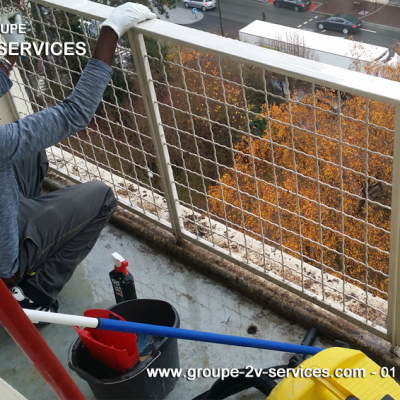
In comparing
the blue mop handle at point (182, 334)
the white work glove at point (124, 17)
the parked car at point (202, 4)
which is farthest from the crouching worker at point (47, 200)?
the parked car at point (202, 4)

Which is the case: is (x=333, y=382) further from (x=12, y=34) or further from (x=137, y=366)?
(x=12, y=34)

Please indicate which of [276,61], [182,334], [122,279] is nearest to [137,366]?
[182,334]

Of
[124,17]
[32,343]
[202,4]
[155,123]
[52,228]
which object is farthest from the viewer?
[202,4]

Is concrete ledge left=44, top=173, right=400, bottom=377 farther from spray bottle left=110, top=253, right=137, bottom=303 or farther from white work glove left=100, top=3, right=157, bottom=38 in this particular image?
white work glove left=100, top=3, right=157, bottom=38

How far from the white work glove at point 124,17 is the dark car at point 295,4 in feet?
81.9

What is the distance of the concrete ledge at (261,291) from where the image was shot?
76.5 inches

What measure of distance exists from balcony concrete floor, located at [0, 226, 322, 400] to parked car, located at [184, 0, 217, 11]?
936 inches

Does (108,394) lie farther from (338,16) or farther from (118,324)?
(338,16)

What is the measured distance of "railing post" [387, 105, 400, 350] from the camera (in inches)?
57.2

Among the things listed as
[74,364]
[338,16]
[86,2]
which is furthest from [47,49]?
[338,16]

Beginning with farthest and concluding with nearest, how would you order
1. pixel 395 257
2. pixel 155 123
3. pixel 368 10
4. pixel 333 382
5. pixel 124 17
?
1. pixel 368 10
2. pixel 155 123
3. pixel 124 17
4. pixel 395 257
5. pixel 333 382

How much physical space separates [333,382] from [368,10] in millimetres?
26451

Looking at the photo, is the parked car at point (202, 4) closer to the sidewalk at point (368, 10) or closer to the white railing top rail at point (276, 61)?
the sidewalk at point (368, 10)

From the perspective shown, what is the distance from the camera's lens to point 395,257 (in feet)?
5.44
